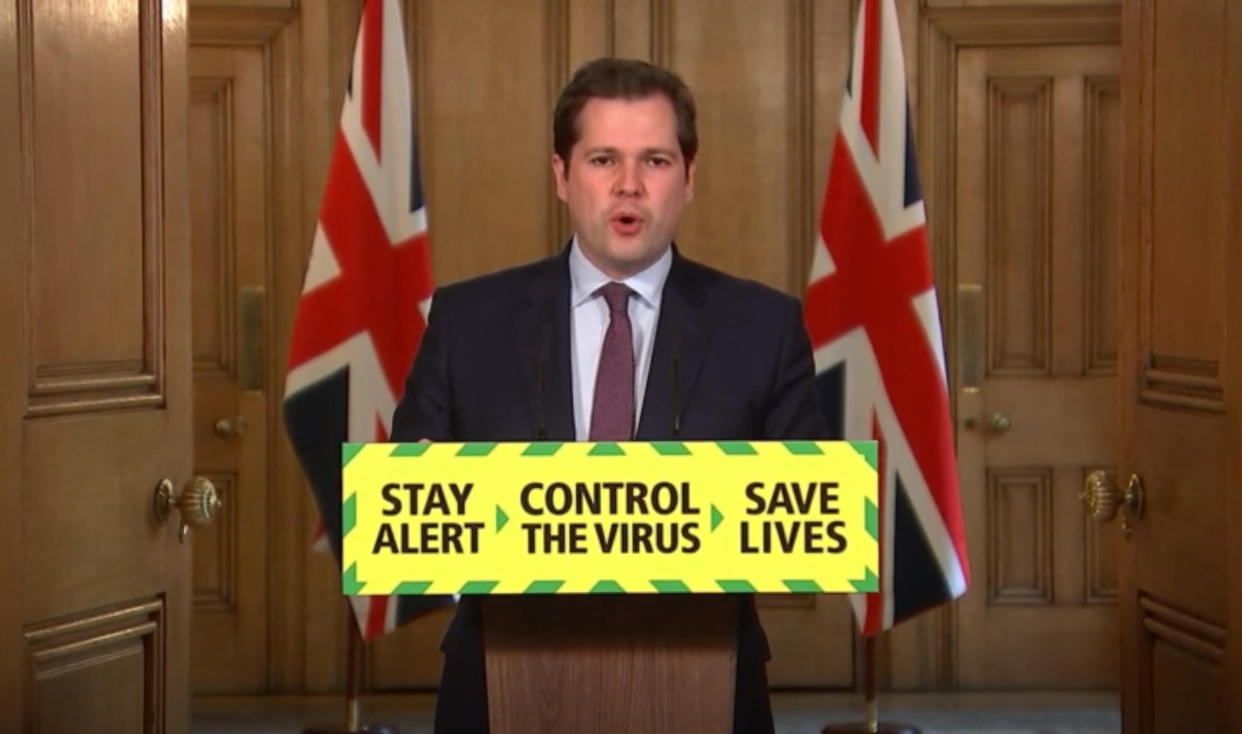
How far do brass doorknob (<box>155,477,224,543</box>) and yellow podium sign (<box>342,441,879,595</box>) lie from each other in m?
1.34

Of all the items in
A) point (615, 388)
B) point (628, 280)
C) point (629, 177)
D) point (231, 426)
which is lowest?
point (231, 426)

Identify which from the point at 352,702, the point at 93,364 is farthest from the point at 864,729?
the point at 93,364

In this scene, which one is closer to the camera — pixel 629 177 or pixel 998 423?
pixel 629 177

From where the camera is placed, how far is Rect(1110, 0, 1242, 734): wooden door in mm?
2691

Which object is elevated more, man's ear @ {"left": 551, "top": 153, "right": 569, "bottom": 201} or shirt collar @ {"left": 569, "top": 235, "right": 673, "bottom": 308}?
man's ear @ {"left": 551, "top": 153, "right": 569, "bottom": 201}

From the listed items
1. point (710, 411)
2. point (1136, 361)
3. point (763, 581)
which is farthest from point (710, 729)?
point (1136, 361)

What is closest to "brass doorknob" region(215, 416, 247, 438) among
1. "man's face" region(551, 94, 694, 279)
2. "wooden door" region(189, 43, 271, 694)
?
"wooden door" region(189, 43, 271, 694)

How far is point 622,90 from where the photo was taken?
2.17 metres

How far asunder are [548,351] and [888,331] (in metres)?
2.81

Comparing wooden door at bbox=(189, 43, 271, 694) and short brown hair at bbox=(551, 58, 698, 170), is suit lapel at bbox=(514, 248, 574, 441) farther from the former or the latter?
wooden door at bbox=(189, 43, 271, 694)

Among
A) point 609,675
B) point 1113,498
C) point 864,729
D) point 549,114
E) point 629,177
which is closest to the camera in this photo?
point 609,675

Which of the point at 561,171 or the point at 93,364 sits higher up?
the point at 561,171

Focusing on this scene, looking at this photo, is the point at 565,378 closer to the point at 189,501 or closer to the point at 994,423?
the point at 189,501

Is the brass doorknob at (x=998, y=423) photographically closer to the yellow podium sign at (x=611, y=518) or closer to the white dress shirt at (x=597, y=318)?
the white dress shirt at (x=597, y=318)
